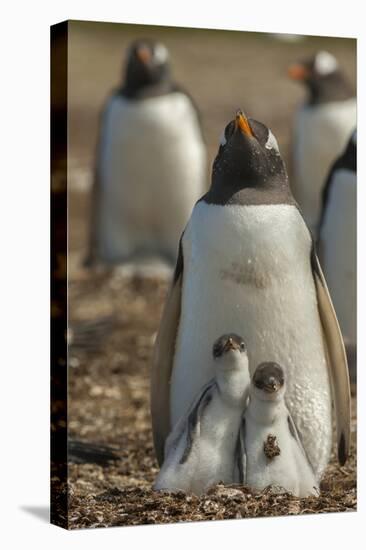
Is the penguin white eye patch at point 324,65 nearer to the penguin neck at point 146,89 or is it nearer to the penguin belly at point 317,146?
the penguin belly at point 317,146

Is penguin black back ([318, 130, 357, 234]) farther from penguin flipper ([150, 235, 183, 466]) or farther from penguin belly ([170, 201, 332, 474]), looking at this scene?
penguin flipper ([150, 235, 183, 466])

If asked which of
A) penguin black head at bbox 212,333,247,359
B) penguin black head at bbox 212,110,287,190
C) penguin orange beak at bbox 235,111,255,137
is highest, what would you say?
penguin orange beak at bbox 235,111,255,137

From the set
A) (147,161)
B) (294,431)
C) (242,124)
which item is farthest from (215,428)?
(147,161)

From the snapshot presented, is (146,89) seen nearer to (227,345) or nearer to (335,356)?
(335,356)

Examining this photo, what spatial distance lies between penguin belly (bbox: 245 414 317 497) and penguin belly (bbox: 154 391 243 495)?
0.21ft

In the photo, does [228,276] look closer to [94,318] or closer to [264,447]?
[264,447]

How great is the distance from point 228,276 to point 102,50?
2859 mm

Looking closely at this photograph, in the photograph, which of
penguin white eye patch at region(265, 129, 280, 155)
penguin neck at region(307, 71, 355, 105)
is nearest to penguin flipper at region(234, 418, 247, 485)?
penguin white eye patch at region(265, 129, 280, 155)

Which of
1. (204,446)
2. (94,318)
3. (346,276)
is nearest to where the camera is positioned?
(204,446)

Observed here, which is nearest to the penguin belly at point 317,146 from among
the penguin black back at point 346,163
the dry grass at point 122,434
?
the dry grass at point 122,434

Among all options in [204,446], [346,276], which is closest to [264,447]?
[204,446]

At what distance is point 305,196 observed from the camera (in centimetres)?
963

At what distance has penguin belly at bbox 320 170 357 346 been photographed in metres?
6.90

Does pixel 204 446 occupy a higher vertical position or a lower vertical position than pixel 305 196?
lower
